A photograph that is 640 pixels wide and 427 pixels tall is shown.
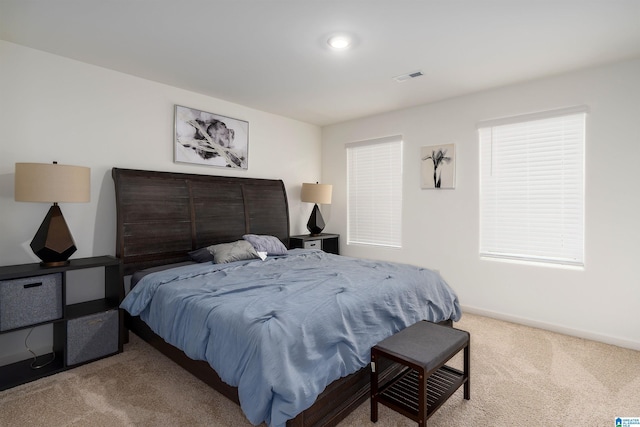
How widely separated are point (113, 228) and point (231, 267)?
1.24m

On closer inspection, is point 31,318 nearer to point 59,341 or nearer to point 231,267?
point 59,341

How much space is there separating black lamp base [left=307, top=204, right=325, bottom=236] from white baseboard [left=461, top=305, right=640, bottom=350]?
2170 mm

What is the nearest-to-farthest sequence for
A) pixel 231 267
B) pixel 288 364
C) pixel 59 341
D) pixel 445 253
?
1. pixel 288 364
2. pixel 59 341
3. pixel 231 267
4. pixel 445 253

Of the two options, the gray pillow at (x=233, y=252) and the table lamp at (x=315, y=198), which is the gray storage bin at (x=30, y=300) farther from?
the table lamp at (x=315, y=198)

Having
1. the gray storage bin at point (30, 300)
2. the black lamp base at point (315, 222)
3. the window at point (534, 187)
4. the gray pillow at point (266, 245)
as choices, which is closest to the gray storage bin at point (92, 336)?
the gray storage bin at point (30, 300)

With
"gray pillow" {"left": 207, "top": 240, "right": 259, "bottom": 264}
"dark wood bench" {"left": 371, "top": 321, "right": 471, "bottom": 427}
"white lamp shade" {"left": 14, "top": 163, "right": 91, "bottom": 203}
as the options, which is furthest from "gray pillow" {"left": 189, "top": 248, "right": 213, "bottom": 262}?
"dark wood bench" {"left": 371, "top": 321, "right": 471, "bottom": 427}

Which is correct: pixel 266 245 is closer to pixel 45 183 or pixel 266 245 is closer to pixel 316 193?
pixel 316 193

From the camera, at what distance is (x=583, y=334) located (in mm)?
3121

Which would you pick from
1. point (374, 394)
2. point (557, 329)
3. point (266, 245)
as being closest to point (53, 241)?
point (266, 245)

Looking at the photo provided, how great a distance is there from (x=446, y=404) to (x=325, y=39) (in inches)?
106

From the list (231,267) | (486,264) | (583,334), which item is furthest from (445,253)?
(231,267)

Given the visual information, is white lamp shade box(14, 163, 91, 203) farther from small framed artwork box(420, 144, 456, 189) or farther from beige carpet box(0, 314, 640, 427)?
small framed artwork box(420, 144, 456, 189)

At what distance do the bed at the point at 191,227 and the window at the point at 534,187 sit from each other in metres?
1.24

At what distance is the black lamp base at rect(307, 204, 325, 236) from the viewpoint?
4.84 m
